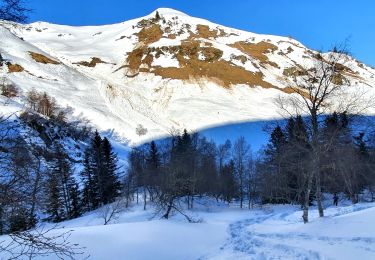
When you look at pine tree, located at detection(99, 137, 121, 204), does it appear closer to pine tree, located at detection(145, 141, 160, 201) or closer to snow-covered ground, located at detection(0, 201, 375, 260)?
pine tree, located at detection(145, 141, 160, 201)

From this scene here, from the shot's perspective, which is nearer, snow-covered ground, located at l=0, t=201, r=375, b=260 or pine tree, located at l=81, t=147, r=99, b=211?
snow-covered ground, located at l=0, t=201, r=375, b=260

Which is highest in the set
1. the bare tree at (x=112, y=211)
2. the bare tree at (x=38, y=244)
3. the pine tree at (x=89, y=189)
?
the pine tree at (x=89, y=189)

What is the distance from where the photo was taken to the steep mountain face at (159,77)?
4796 inches

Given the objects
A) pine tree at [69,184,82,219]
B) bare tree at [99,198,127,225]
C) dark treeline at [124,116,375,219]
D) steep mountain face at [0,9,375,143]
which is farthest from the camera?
steep mountain face at [0,9,375,143]

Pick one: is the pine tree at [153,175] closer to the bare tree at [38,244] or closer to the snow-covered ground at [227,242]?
the snow-covered ground at [227,242]

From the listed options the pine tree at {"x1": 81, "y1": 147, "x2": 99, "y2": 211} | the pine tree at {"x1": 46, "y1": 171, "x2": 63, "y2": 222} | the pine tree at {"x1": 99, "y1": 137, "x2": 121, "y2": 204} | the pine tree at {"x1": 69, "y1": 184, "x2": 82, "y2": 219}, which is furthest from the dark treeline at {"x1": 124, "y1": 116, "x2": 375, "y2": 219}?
the pine tree at {"x1": 46, "y1": 171, "x2": 63, "y2": 222}

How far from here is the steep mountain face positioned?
400ft

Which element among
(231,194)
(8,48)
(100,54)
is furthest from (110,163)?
(100,54)

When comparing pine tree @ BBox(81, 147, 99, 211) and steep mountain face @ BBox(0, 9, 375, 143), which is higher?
steep mountain face @ BBox(0, 9, 375, 143)

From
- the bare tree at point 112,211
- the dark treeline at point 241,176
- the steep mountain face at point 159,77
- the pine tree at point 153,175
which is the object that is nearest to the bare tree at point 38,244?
the bare tree at point 112,211

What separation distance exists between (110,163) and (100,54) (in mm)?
118360

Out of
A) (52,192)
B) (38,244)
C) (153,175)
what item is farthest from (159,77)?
(38,244)

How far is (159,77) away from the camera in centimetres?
15025

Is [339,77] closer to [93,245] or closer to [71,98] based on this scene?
[93,245]
